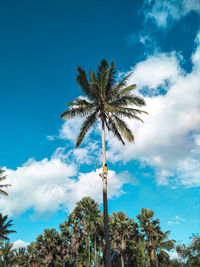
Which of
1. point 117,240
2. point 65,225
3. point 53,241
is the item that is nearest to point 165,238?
point 117,240

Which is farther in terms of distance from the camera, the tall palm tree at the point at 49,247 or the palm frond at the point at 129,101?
the tall palm tree at the point at 49,247

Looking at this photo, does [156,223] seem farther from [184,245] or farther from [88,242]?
[184,245]

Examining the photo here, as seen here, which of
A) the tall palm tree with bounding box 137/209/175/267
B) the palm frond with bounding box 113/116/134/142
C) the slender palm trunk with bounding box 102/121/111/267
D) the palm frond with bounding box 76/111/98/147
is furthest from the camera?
the tall palm tree with bounding box 137/209/175/267

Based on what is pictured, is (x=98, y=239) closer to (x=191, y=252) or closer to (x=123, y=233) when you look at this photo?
(x=123, y=233)

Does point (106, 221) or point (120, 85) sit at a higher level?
point (120, 85)

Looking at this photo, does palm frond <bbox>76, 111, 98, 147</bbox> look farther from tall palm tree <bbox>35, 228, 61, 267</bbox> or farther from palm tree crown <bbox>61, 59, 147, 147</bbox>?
tall palm tree <bbox>35, 228, 61, 267</bbox>

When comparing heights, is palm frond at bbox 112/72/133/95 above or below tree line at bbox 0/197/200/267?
above

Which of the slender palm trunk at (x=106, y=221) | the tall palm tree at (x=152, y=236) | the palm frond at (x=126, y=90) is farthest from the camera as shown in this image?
the tall palm tree at (x=152, y=236)

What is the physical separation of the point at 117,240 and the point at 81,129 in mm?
27340

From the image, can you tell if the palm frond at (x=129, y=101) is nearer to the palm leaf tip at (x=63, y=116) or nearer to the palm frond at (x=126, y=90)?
the palm frond at (x=126, y=90)

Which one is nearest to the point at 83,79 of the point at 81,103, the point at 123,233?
the point at 81,103

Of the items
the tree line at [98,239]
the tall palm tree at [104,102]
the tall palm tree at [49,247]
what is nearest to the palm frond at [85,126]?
the tall palm tree at [104,102]

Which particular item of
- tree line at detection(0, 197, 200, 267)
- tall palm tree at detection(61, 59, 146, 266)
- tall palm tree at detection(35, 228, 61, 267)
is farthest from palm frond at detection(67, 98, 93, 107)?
tall palm tree at detection(35, 228, 61, 267)

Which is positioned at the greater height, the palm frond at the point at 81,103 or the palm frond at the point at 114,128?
the palm frond at the point at 81,103
